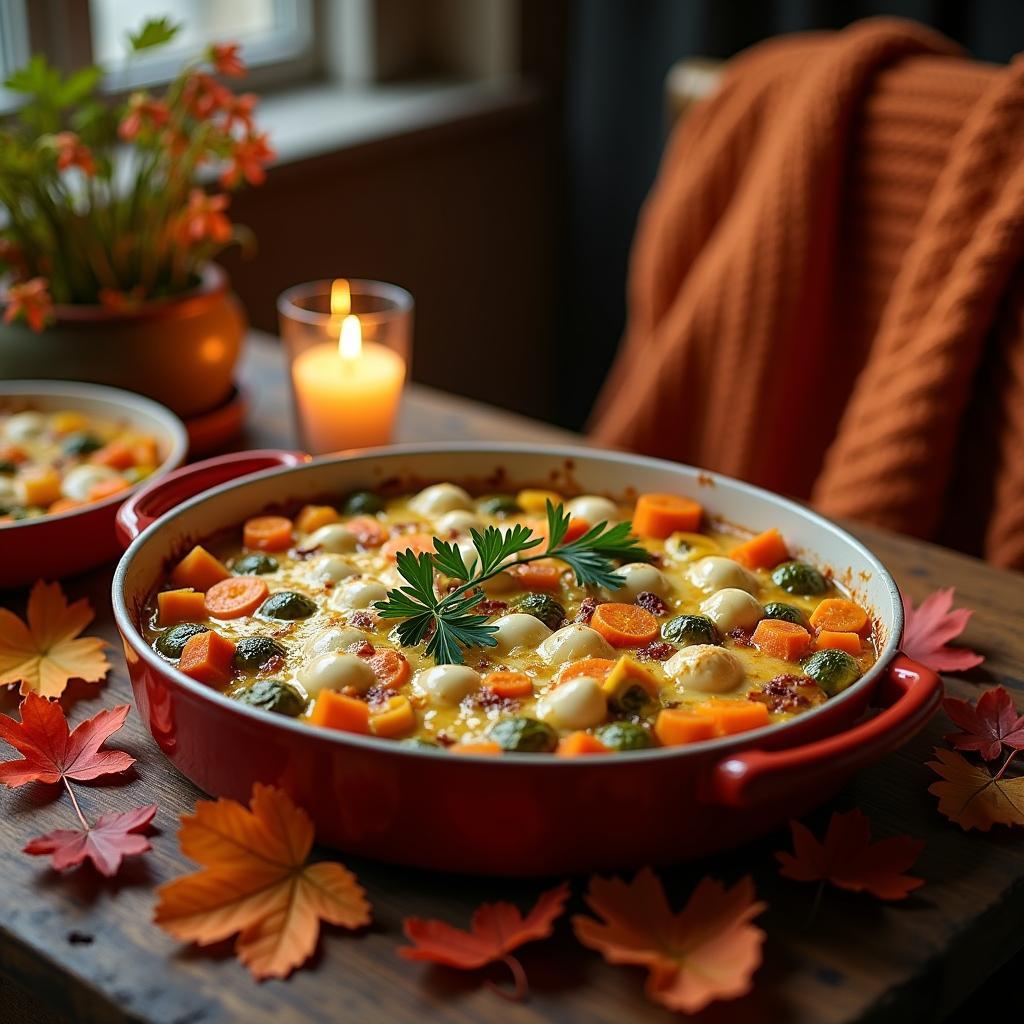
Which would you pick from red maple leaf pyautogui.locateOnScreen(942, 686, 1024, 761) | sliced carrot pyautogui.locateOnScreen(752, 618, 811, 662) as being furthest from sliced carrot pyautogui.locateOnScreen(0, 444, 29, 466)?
red maple leaf pyautogui.locateOnScreen(942, 686, 1024, 761)

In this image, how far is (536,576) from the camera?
1.06m

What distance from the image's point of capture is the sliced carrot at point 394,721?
→ 2.77ft

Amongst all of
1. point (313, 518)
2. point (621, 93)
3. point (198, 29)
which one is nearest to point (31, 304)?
point (313, 518)

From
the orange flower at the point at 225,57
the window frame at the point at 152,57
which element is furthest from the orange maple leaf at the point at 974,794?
the window frame at the point at 152,57

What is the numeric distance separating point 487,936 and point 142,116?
40.8 inches

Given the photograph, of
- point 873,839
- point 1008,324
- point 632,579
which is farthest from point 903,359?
point 873,839

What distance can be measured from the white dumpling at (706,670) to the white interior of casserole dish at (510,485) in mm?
107

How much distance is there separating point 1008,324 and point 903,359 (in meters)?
0.14

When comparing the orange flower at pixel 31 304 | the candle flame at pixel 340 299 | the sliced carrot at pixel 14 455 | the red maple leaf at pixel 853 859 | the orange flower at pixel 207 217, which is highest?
the orange flower at pixel 207 217

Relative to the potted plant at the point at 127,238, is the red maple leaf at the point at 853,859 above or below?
below

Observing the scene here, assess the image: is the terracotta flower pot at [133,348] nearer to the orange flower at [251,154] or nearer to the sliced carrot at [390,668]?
the orange flower at [251,154]

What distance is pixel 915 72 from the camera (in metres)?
1.92

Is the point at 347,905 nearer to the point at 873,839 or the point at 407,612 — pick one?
the point at 407,612

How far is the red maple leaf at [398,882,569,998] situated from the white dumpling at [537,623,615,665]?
0.21 m
